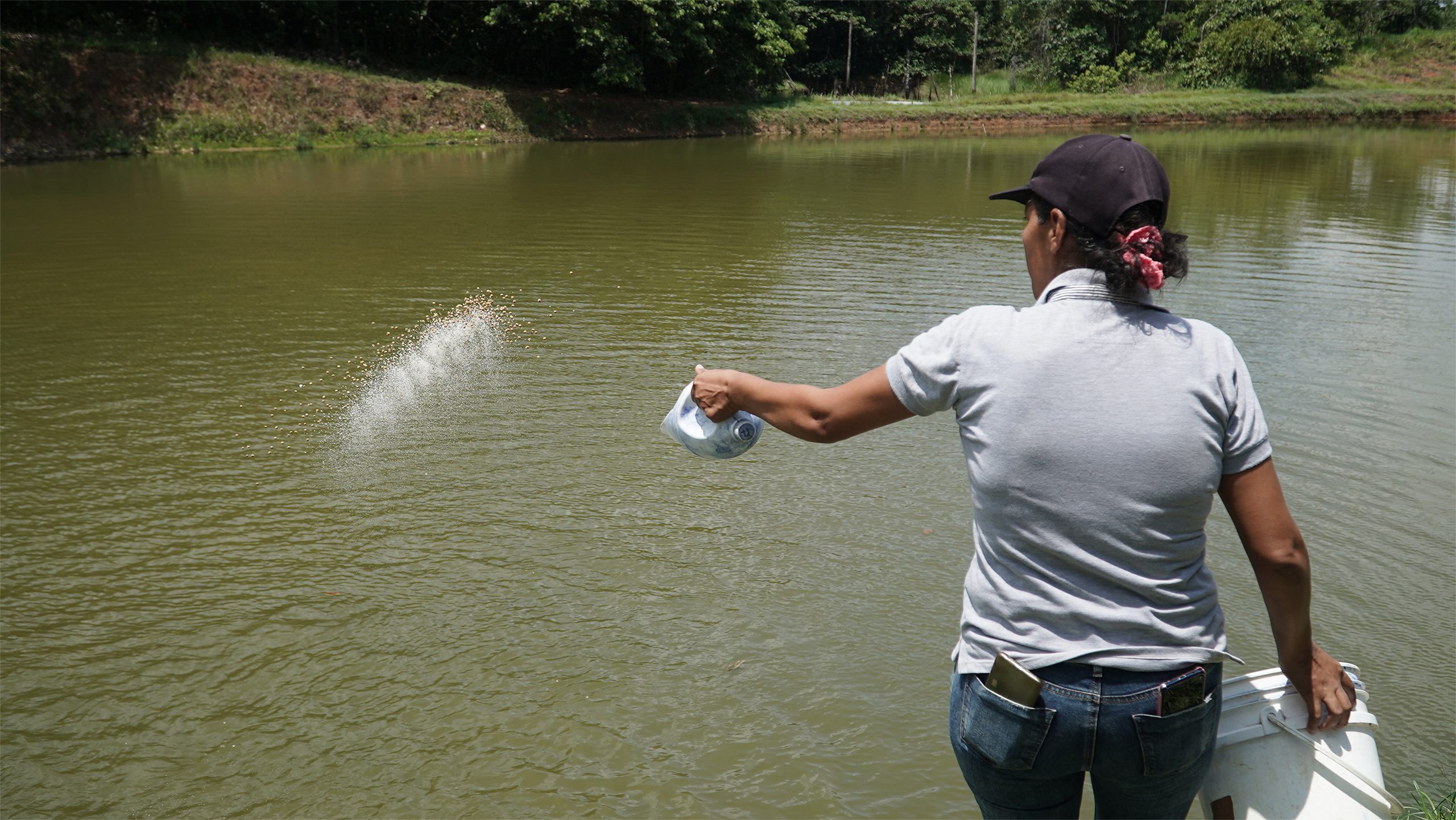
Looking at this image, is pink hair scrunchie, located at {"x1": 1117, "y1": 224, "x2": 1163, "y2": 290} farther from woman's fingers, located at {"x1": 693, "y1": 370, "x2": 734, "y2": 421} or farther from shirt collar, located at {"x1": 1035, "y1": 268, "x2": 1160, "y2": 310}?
woman's fingers, located at {"x1": 693, "y1": 370, "x2": 734, "y2": 421}

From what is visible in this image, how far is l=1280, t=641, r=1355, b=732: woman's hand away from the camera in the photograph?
189 centimetres

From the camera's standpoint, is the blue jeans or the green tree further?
the green tree

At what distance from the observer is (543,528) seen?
512cm

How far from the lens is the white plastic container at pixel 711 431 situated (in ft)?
8.39

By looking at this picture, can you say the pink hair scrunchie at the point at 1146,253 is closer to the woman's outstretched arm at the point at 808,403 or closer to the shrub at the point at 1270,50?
the woman's outstretched arm at the point at 808,403

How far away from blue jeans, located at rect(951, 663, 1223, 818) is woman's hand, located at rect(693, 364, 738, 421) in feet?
2.47

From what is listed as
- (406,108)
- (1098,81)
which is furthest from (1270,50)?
(406,108)

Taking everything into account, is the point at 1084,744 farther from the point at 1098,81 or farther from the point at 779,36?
the point at 1098,81

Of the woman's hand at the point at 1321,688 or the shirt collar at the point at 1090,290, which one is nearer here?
the shirt collar at the point at 1090,290

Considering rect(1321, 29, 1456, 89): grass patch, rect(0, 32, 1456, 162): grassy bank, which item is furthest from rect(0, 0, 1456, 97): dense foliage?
rect(0, 32, 1456, 162): grassy bank

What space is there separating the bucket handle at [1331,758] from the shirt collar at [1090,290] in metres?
0.82

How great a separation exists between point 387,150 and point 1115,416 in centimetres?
2790

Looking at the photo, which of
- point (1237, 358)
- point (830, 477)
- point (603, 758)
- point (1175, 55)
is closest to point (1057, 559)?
point (1237, 358)

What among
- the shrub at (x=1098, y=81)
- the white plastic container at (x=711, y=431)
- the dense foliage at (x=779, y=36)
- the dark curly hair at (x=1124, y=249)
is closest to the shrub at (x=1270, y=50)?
the dense foliage at (x=779, y=36)
